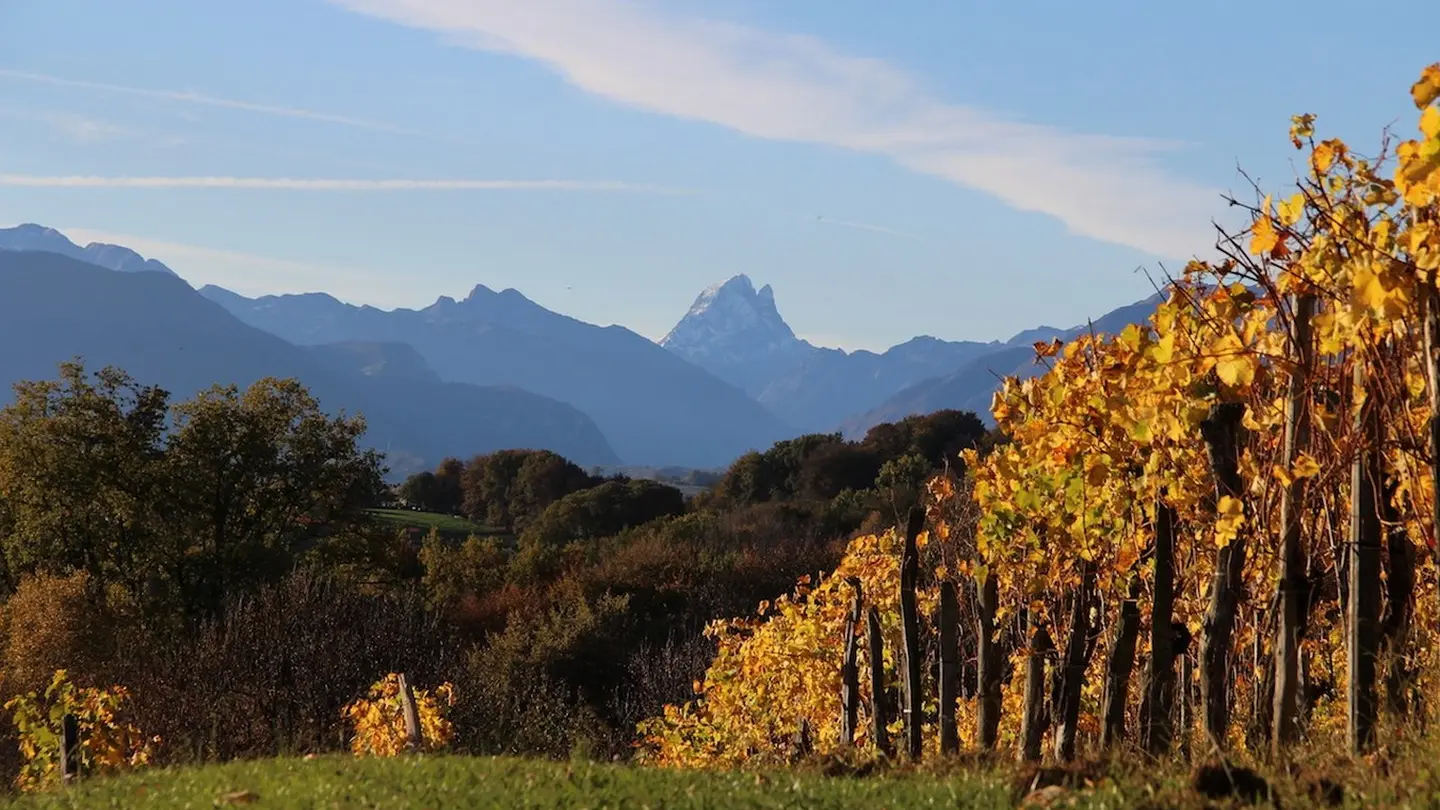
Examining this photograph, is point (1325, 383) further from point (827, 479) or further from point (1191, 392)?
point (827, 479)

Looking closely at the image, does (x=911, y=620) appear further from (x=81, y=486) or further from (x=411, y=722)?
(x=81, y=486)

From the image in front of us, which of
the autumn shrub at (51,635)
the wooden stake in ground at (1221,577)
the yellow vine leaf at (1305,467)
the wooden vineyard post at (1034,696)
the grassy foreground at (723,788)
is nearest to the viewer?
the grassy foreground at (723,788)

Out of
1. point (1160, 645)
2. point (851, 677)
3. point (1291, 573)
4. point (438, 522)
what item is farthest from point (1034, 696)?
point (438, 522)

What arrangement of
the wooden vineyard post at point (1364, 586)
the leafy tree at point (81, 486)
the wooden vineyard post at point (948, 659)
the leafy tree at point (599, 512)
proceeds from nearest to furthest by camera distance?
1. the wooden vineyard post at point (1364, 586)
2. the wooden vineyard post at point (948, 659)
3. the leafy tree at point (81, 486)
4. the leafy tree at point (599, 512)

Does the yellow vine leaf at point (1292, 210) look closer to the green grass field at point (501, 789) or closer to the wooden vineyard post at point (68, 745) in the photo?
the green grass field at point (501, 789)

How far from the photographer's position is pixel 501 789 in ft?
21.2

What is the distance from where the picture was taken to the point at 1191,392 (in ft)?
21.1

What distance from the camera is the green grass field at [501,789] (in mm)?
5910

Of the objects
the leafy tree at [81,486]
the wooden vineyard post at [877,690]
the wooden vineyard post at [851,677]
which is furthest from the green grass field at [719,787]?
the leafy tree at [81,486]

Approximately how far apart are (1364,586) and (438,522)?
86880 millimetres

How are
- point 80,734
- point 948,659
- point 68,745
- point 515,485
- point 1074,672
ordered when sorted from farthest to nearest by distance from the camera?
point 515,485 < point 80,734 < point 68,745 < point 948,659 < point 1074,672

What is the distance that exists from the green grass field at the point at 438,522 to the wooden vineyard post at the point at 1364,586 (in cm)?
7814

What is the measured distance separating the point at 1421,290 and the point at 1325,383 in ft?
4.88

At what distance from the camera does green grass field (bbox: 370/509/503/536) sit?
3332 inches
